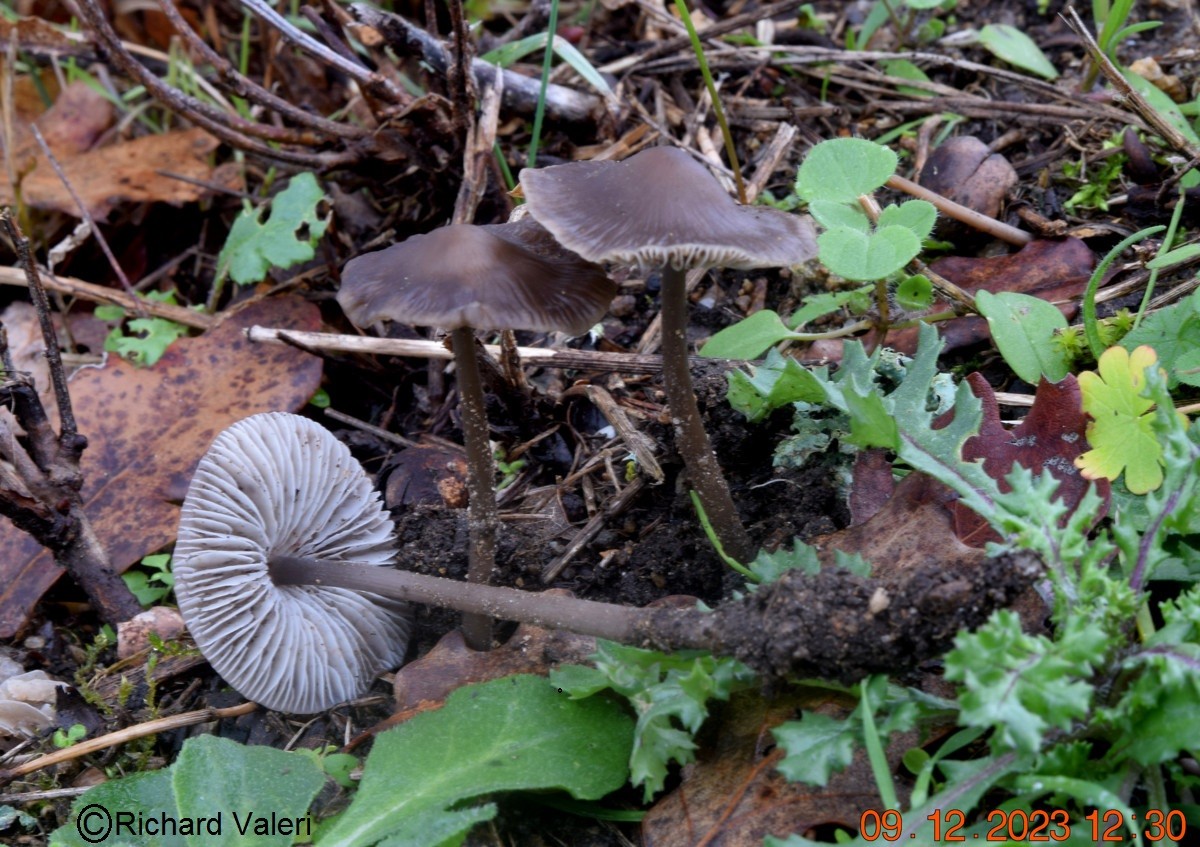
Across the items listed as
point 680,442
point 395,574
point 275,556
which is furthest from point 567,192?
point 275,556

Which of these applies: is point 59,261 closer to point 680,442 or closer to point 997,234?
point 680,442

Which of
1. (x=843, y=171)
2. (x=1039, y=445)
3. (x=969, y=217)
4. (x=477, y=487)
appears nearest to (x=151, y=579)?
(x=477, y=487)

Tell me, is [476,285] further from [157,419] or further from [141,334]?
[141,334]

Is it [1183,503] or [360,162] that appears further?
[360,162]

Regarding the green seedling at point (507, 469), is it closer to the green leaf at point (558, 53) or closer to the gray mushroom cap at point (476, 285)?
the gray mushroom cap at point (476, 285)

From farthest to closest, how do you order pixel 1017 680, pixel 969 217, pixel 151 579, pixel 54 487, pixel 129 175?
pixel 129 175 → pixel 969 217 → pixel 151 579 → pixel 54 487 → pixel 1017 680

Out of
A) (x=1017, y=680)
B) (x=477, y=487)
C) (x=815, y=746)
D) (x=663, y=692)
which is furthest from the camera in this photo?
(x=477, y=487)

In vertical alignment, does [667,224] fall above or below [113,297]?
above

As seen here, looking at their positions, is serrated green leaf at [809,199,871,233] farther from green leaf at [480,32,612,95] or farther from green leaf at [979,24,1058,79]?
green leaf at [979,24,1058,79]
